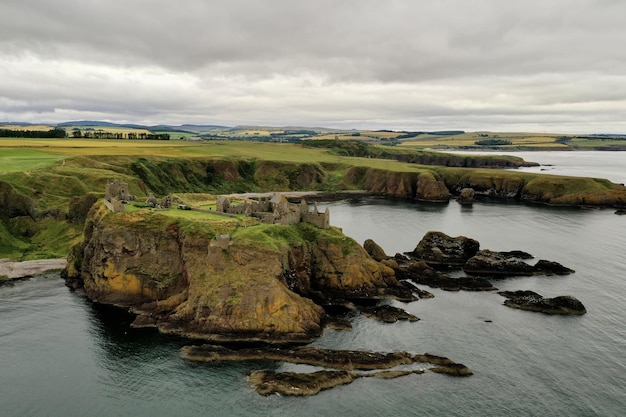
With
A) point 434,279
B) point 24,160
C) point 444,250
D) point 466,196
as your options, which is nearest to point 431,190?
point 466,196

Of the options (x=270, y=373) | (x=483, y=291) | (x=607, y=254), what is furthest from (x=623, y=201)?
(x=270, y=373)

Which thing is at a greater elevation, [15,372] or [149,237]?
[149,237]

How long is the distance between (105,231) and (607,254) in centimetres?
9635

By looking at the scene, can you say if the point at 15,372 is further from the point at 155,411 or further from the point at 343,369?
the point at 343,369

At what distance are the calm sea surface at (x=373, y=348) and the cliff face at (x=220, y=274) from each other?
162 inches

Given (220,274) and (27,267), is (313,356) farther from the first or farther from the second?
(27,267)

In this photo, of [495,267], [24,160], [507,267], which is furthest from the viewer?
[24,160]

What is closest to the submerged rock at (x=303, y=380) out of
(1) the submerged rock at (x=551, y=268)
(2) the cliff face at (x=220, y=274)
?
(2) the cliff face at (x=220, y=274)

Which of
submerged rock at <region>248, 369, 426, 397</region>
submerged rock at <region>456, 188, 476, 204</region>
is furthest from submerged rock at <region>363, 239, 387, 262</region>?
submerged rock at <region>456, 188, 476, 204</region>

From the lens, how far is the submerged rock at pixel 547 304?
6538 centimetres

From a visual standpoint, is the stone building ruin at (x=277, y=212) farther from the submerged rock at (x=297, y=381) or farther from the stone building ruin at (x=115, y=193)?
the submerged rock at (x=297, y=381)

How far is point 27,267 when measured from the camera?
261ft

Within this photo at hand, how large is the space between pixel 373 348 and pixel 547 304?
2972 cm

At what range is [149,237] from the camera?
220 ft
